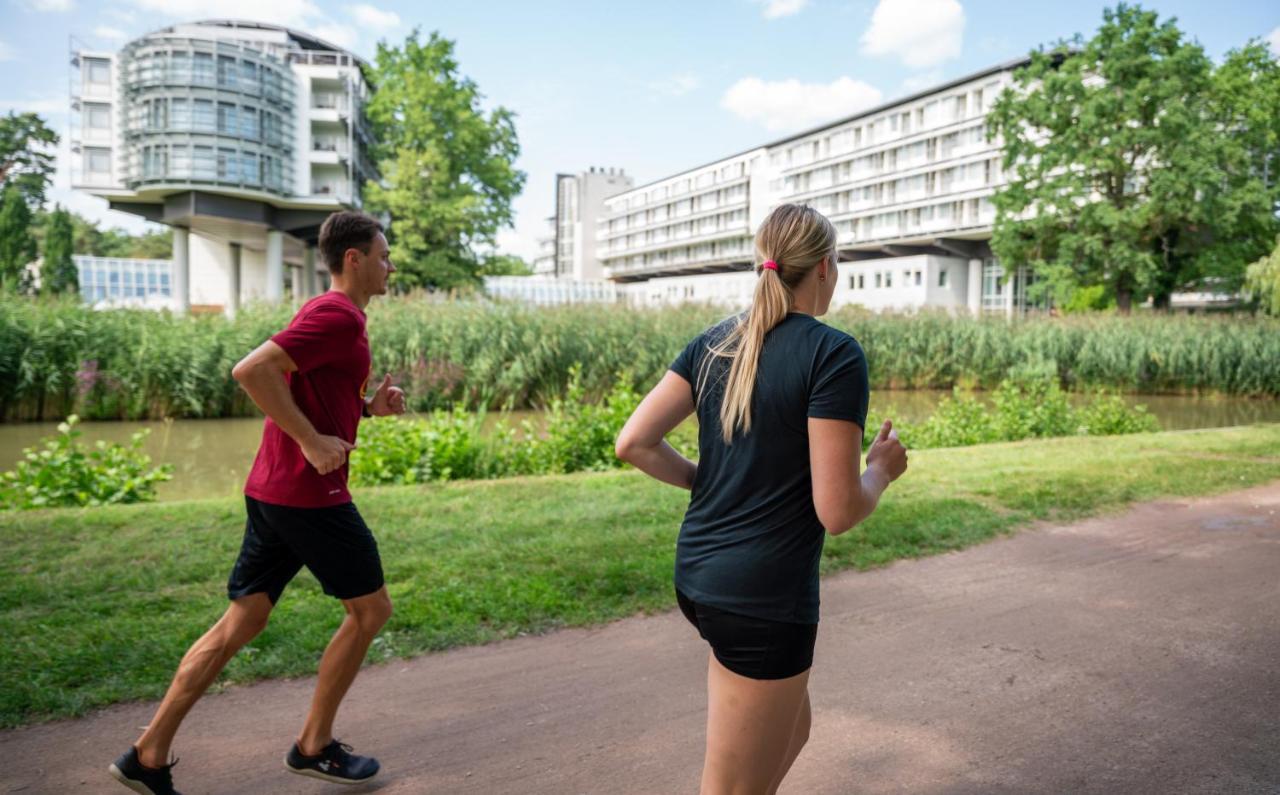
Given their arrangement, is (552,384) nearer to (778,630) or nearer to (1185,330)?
(778,630)

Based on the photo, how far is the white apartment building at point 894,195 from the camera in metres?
67.8

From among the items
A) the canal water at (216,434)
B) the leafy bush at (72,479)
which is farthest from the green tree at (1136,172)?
the leafy bush at (72,479)

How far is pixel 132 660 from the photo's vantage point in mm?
4531

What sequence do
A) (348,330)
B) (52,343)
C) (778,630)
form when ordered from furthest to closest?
(52,343) < (348,330) < (778,630)

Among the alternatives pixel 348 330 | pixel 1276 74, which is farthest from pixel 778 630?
pixel 1276 74

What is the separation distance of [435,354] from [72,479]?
10.0 m

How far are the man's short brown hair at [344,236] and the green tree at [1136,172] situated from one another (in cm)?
4014

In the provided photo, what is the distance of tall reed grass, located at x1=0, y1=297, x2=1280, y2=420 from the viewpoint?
54.5ft

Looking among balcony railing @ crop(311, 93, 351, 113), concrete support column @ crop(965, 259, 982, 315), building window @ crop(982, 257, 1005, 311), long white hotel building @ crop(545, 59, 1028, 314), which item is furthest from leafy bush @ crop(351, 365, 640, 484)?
concrete support column @ crop(965, 259, 982, 315)

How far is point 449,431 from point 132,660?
18.7 feet

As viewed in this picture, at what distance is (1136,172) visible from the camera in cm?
3928

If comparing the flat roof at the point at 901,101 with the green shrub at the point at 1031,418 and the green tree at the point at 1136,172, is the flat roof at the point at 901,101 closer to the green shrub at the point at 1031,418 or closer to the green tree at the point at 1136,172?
the green tree at the point at 1136,172

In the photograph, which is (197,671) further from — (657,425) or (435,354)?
(435,354)

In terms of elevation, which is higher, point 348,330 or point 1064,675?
point 348,330
